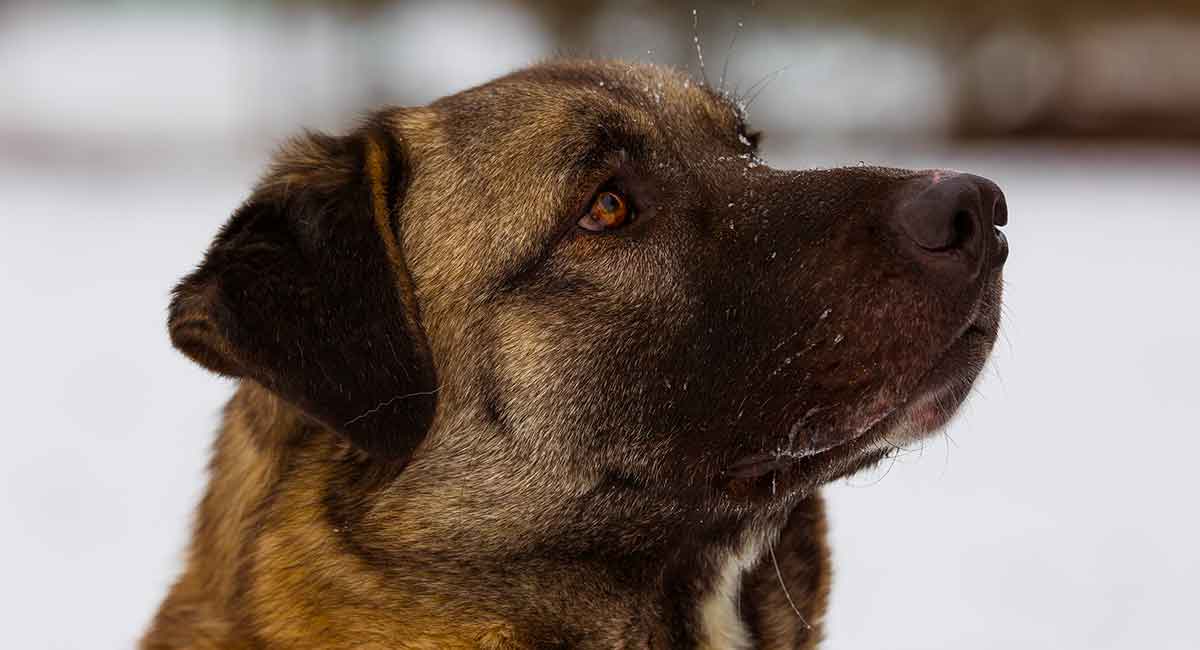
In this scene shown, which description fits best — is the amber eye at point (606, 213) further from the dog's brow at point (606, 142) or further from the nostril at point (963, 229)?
the nostril at point (963, 229)

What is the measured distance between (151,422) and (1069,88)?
13845mm

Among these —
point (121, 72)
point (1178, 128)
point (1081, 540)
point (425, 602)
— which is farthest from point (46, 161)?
point (425, 602)

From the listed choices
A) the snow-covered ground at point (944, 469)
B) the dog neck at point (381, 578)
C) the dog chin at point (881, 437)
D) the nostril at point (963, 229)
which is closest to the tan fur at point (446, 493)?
the dog neck at point (381, 578)

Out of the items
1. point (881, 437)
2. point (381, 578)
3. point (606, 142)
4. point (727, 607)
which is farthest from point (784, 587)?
point (606, 142)

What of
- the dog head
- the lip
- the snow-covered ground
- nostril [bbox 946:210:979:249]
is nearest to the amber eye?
the dog head

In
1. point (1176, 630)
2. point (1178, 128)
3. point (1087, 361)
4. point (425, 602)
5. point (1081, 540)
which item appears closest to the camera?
point (425, 602)

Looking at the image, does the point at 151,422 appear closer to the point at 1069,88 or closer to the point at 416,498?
the point at 416,498

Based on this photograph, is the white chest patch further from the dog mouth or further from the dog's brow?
the dog's brow

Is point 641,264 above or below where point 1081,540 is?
above

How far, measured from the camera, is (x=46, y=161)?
1889 cm

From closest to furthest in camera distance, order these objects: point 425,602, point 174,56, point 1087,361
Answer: point 425,602
point 1087,361
point 174,56

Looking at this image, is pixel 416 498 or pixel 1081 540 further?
pixel 1081 540

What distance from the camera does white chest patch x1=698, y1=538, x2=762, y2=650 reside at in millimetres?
3408

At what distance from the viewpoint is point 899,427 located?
3.15m
